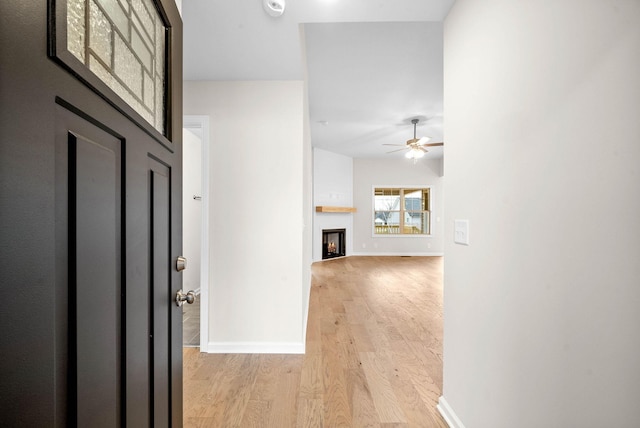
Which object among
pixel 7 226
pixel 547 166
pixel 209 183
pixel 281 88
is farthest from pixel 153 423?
pixel 281 88

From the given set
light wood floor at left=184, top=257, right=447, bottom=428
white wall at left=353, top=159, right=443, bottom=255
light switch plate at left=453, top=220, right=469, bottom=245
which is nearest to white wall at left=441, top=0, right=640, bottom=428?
light switch plate at left=453, top=220, right=469, bottom=245

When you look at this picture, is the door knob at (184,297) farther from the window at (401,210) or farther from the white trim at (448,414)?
the window at (401,210)

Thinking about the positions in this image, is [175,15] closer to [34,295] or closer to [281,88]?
[34,295]

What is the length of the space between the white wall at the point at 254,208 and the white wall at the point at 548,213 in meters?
1.32

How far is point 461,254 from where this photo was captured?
1.45 metres

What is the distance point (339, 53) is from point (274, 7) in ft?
5.21

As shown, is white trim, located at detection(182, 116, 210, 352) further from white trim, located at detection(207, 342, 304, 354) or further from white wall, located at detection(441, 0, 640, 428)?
white wall, located at detection(441, 0, 640, 428)

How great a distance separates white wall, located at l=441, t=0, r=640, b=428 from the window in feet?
23.0

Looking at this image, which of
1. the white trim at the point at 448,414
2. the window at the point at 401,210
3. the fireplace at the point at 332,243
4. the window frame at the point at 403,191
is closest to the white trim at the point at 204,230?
the white trim at the point at 448,414

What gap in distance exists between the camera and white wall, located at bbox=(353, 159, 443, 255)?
8266 millimetres

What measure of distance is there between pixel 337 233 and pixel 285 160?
18.8 feet

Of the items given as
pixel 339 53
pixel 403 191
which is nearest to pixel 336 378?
pixel 339 53

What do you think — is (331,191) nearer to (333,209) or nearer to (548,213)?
(333,209)

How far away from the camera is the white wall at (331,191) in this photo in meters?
7.22
